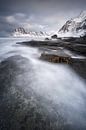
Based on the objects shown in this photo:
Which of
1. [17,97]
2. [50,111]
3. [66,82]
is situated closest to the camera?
[50,111]

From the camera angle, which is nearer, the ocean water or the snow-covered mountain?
the ocean water

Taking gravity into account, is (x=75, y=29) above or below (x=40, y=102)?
above

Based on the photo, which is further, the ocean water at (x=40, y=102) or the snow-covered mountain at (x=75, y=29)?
the snow-covered mountain at (x=75, y=29)

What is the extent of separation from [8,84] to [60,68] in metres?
3.53

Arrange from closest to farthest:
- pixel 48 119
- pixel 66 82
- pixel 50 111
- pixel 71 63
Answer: pixel 48 119
pixel 50 111
pixel 66 82
pixel 71 63

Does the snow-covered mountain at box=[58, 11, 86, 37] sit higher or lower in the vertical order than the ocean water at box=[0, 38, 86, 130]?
higher

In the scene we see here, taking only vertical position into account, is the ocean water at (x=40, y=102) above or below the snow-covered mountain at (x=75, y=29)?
below

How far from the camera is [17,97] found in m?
3.79

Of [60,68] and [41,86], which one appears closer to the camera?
[41,86]

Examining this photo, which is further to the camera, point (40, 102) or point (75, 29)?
point (75, 29)

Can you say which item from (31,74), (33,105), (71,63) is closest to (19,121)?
(33,105)

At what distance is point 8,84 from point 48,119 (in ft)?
7.64

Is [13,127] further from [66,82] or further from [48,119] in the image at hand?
[66,82]

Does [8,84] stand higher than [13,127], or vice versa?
[8,84]
